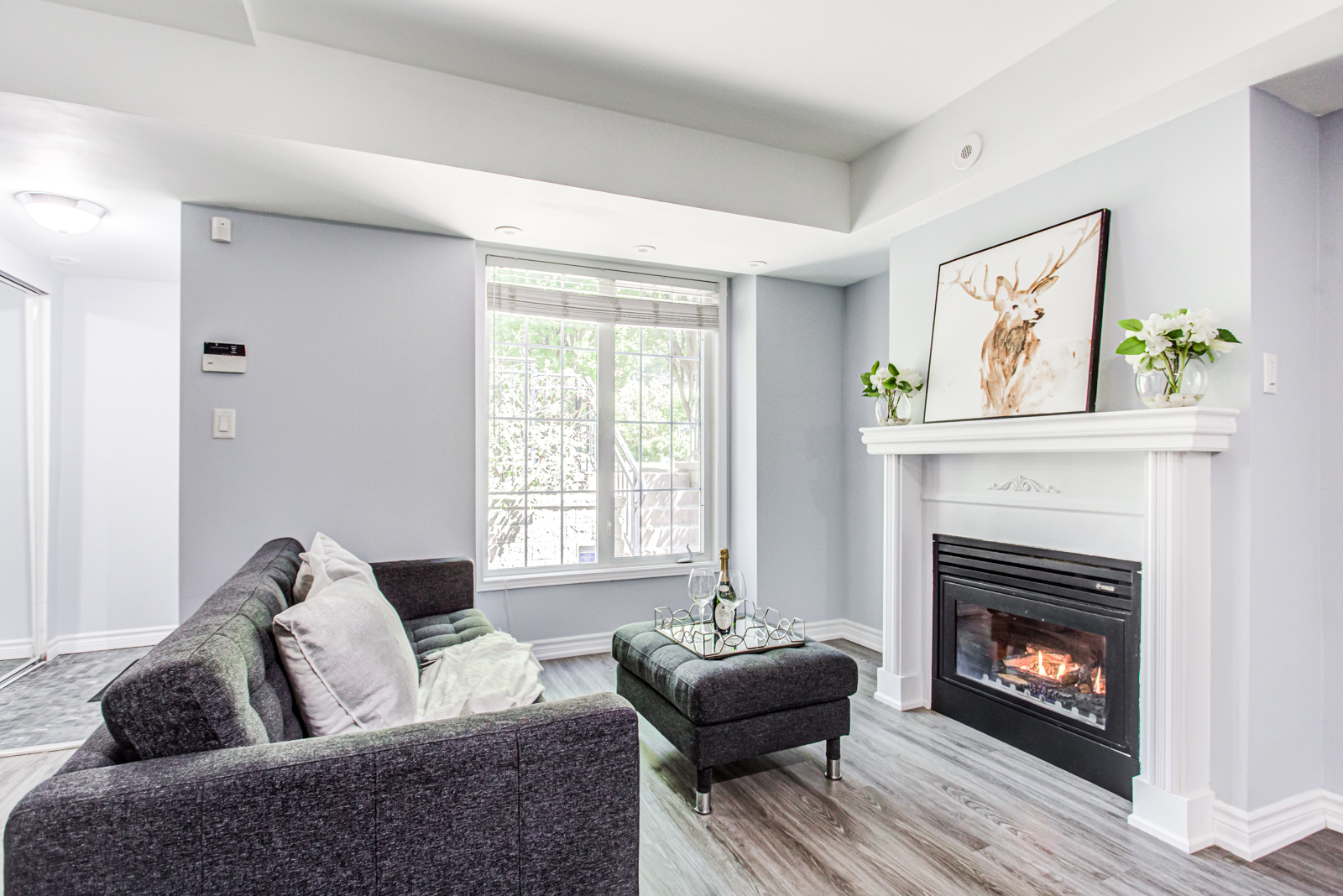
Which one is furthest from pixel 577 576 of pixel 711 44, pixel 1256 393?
pixel 1256 393

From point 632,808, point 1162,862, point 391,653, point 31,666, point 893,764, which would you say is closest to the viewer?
point 632,808

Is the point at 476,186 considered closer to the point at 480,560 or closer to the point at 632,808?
the point at 480,560

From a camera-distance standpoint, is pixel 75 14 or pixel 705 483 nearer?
pixel 75 14

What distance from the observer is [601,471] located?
4176mm

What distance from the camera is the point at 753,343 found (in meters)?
4.26

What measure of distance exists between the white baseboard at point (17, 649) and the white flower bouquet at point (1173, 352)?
18.2ft

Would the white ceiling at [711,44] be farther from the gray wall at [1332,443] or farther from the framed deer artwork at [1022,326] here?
the gray wall at [1332,443]

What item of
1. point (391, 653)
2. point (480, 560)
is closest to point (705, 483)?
point (480, 560)

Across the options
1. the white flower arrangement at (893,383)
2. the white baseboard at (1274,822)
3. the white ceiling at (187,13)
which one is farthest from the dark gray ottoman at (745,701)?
the white ceiling at (187,13)

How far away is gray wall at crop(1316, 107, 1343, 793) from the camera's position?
2182 millimetres

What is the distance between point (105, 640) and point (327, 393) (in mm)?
2536

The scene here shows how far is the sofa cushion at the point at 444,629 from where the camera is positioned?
2627 mm

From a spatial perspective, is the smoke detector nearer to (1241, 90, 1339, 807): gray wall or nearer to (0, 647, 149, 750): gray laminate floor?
(1241, 90, 1339, 807): gray wall

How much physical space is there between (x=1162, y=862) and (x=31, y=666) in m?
5.30
